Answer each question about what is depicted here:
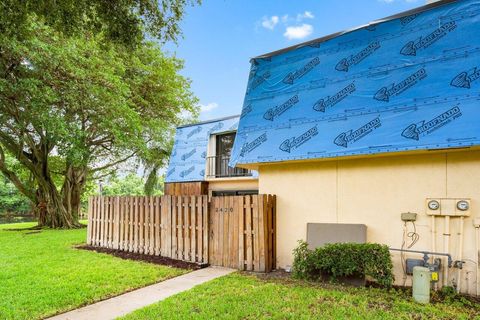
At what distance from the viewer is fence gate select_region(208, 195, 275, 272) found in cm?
686

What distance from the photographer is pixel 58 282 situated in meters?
5.79

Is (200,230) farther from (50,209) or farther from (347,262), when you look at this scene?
(50,209)

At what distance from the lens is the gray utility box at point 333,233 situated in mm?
6090

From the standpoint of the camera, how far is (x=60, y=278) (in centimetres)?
607

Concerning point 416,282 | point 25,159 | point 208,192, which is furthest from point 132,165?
point 416,282

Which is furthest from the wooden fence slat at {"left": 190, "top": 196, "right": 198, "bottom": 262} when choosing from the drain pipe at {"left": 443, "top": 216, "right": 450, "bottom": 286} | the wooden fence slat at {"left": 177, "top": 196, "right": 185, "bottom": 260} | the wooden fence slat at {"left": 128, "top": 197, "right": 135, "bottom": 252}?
the drain pipe at {"left": 443, "top": 216, "right": 450, "bottom": 286}

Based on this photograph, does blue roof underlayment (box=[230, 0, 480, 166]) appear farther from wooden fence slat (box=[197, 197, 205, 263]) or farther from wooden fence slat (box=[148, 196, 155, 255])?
wooden fence slat (box=[148, 196, 155, 255])

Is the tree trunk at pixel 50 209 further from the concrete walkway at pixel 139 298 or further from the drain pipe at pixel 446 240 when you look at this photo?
the drain pipe at pixel 446 240

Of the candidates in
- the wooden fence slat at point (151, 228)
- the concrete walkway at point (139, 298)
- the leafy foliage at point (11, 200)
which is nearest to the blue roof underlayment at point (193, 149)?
the wooden fence slat at point (151, 228)

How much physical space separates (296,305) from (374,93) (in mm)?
4220

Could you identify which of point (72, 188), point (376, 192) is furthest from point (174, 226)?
point (72, 188)

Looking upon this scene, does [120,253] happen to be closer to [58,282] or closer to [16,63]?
[58,282]

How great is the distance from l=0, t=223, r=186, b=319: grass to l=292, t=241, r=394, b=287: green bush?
271 centimetres

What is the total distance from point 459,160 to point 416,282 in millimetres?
2195
